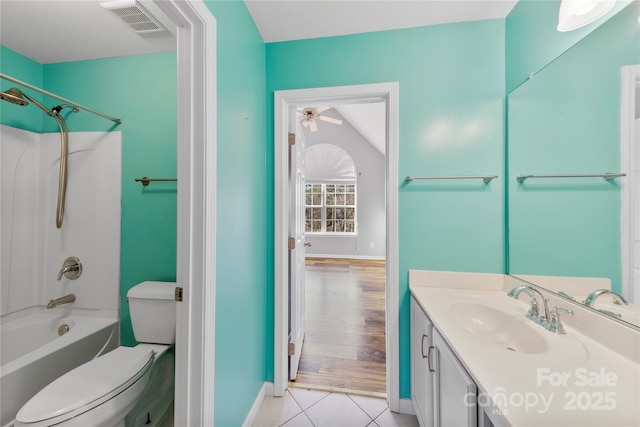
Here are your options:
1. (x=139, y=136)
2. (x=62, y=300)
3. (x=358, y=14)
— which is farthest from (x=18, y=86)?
(x=358, y=14)

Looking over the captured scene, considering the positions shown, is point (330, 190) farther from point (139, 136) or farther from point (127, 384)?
point (127, 384)

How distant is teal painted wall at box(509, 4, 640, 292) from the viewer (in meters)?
0.92

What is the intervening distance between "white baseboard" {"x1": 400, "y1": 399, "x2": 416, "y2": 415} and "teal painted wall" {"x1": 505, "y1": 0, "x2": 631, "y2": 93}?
82.1 inches

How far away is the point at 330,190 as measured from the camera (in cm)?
620

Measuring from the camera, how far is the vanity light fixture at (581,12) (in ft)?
3.07

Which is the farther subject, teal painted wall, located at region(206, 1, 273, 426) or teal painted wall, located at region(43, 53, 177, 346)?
teal painted wall, located at region(43, 53, 177, 346)

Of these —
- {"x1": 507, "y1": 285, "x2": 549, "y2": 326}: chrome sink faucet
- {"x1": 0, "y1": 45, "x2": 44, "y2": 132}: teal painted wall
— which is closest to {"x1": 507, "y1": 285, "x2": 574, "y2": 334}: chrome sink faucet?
{"x1": 507, "y1": 285, "x2": 549, "y2": 326}: chrome sink faucet

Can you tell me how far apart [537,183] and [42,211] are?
3408 millimetres

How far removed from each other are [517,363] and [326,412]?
49.8 inches

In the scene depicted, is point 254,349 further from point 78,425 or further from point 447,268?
point 447,268

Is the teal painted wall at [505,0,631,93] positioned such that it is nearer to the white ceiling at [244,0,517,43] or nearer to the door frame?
the white ceiling at [244,0,517,43]

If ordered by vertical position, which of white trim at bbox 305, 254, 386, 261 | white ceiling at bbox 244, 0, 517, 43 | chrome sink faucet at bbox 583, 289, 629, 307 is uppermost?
white ceiling at bbox 244, 0, 517, 43

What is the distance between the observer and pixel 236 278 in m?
1.28

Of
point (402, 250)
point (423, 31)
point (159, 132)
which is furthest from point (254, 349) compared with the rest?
point (423, 31)
